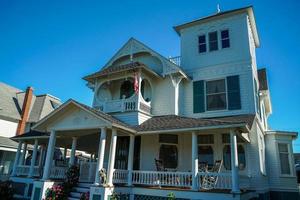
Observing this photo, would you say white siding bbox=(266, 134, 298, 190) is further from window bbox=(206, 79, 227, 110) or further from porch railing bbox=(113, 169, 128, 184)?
porch railing bbox=(113, 169, 128, 184)

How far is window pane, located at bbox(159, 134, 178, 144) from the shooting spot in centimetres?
1284

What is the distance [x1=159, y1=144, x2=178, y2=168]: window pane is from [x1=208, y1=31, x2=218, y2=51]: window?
21.6 ft

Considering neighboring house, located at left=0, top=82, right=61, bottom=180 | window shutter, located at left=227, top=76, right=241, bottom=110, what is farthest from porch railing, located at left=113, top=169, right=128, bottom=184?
neighboring house, located at left=0, top=82, right=61, bottom=180

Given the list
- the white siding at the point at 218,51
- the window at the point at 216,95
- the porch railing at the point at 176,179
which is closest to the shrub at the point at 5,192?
the porch railing at the point at 176,179

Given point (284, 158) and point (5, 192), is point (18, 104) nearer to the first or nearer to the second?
point (5, 192)

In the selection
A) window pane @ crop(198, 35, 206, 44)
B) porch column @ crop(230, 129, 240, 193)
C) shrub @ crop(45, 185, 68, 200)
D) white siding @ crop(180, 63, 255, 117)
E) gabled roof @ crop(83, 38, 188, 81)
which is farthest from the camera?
window pane @ crop(198, 35, 206, 44)

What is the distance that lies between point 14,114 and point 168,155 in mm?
19782

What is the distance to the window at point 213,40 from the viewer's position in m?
14.8

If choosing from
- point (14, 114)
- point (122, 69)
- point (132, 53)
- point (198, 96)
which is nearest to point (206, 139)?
point (198, 96)

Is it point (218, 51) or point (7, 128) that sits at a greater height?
point (218, 51)

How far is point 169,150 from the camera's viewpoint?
1284 cm

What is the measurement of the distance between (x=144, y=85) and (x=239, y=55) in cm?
591

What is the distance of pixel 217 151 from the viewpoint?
12281mm

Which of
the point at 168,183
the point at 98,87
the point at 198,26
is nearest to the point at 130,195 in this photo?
the point at 168,183
